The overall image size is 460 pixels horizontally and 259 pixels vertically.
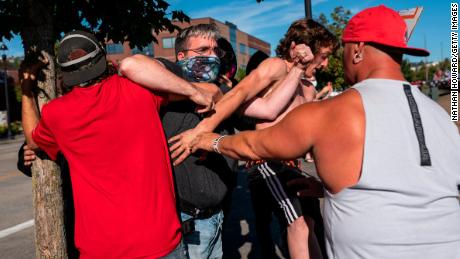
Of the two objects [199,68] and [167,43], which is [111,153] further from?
[167,43]

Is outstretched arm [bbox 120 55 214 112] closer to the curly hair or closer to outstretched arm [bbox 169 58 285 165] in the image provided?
outstretched arm [bbox 169 58 285 165]

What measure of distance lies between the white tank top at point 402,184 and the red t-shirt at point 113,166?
2.77ft

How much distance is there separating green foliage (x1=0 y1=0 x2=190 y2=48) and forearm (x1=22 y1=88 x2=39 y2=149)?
652 millimetres

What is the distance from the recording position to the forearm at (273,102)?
2.57m

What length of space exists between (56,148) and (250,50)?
102m

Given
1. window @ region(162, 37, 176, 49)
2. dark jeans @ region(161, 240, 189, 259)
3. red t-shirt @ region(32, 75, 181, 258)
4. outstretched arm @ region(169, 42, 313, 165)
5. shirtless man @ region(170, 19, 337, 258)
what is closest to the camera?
red t-shirt @ region(32, 75, 181, 258)

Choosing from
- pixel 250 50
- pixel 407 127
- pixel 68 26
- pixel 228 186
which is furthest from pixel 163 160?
pixel 250 50

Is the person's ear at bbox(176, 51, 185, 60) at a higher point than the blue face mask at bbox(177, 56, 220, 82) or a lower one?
higher

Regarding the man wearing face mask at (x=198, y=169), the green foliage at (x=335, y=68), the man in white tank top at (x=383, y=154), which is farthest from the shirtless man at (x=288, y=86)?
the green foliage at (x=335, y=68)

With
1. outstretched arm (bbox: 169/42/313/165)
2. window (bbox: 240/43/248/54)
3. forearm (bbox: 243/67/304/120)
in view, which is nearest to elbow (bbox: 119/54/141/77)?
outstretched arm (bbox: 169/42/313/165)

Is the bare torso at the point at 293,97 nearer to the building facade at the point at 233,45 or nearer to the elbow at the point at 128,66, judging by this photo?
the elbow at the point at 128,66

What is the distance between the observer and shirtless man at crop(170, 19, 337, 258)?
A: 2312mm

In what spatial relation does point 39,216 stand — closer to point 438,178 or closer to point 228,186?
point 228,186

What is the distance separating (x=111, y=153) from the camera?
183 centimetres
